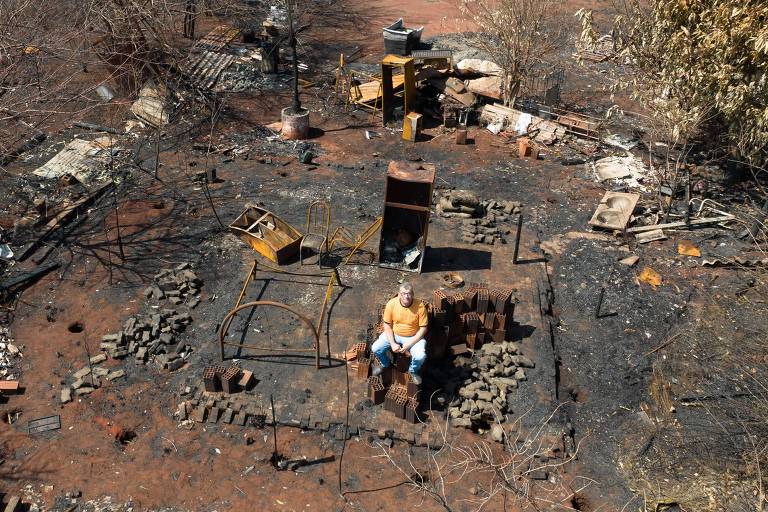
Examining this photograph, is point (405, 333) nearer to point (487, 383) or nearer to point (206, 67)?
point (487, 383)

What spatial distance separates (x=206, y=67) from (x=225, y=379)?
13148 mm

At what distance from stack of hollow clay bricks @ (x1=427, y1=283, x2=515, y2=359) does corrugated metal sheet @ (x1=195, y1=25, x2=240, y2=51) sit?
592 inches

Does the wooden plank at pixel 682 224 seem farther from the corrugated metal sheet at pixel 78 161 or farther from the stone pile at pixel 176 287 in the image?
the corrugated metal sheet at pixel 78 161

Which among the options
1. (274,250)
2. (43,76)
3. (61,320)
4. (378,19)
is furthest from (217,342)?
(378,19)

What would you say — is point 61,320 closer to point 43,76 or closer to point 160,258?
point 160,258

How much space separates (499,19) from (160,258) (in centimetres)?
1173

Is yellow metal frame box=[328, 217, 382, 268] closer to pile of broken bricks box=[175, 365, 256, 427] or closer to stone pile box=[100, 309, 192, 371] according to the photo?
stone pile box=[100, 309, 192, 371]

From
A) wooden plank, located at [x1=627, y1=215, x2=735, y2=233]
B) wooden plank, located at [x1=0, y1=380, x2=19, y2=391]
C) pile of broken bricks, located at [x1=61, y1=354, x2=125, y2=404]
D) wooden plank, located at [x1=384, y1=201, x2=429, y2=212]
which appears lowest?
wooden plank, located at [x1=0, y1=380, x2=19, y2=391]

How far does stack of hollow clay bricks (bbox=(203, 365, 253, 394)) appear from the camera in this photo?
347 inches

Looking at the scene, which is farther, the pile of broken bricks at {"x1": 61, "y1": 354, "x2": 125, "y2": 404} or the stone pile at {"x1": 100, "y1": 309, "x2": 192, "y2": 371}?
the stone pile at {"x1": 100, "y1": 309, "x2": 192, "y2": 371}

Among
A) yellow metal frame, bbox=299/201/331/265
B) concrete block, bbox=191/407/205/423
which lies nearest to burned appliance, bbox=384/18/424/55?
yellow metal frame, bbox=299/201/331/265

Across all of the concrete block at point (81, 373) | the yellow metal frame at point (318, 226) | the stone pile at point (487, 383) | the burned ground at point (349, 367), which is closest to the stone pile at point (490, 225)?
the burned ground at point (349, 367)

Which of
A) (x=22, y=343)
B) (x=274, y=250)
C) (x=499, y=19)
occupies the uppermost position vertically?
(x=499, y=19)

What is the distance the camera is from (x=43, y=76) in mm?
17219
